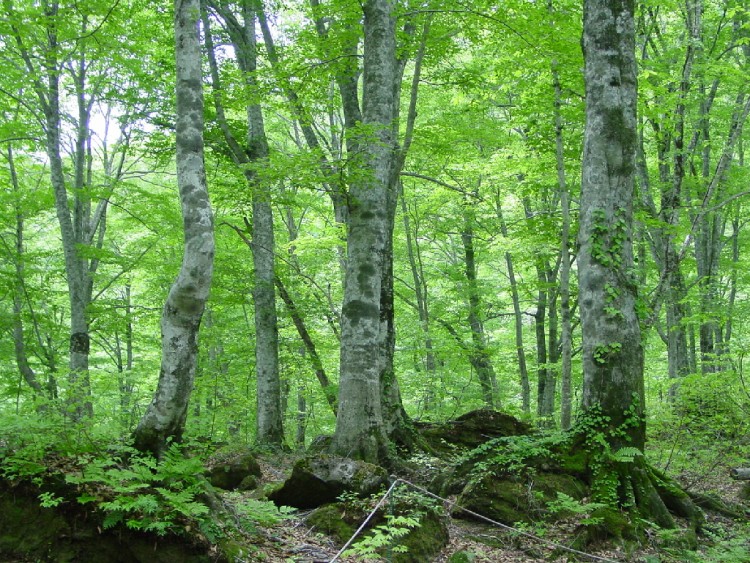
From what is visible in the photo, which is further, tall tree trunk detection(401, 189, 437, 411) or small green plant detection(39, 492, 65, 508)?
tall tree trunk detection(401, 189, 437, 411)

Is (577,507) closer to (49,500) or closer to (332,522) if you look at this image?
(332,522)

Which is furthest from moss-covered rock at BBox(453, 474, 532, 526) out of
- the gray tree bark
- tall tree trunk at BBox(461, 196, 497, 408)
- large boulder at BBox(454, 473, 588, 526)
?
tall tree trunk at BBox(461, 196, 497, 408)

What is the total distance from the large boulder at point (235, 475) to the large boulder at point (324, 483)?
1396mm

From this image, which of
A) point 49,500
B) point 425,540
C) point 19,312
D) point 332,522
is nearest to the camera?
point 49,500

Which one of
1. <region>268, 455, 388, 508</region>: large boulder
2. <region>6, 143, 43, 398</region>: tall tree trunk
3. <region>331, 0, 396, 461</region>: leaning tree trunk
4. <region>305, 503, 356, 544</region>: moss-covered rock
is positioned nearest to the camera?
<region>305, 503, 356, 544</region>: moss-covered rock

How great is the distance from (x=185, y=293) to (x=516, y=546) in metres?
4.17

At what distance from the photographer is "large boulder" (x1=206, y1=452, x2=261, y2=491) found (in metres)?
7.38

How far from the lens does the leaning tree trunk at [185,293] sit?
16.2 feet

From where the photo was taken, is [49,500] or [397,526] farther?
[397,526]

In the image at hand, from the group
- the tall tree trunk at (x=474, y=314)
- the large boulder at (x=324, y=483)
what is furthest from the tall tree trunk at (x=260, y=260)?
the tall tree trunk at (x=474, y=314)

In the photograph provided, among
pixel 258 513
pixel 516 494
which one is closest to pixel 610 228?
pixel 516 494

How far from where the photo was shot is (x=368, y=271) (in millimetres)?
7355

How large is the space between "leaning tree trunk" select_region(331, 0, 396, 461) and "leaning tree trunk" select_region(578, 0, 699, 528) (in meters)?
2.60

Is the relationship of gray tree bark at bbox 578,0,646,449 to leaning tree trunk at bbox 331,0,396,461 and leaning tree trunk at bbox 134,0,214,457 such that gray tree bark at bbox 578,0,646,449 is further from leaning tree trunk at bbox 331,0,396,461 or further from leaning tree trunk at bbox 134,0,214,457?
leaning tree trunk at bbox 134,0,214,457
